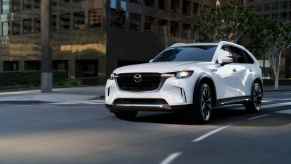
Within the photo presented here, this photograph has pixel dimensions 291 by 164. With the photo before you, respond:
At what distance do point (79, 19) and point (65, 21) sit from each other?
6.05ft

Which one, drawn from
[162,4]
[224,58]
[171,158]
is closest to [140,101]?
[224,58]

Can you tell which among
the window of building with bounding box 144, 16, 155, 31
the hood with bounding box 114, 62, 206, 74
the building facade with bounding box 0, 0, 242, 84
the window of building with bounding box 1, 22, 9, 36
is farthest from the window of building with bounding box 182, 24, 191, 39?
the hood with bounding box 114, 62, 206, 74

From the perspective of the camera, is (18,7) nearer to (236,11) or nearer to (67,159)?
(236,11)

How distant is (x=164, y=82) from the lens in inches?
453

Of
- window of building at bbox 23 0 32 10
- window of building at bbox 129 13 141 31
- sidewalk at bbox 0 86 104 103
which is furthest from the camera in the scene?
window of building at bbox 23 0 32 10

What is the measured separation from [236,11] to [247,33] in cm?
259

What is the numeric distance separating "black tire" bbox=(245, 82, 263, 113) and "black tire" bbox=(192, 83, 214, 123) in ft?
8.43

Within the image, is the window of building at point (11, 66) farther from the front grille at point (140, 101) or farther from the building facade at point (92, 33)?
the front grille at point (140, 101)

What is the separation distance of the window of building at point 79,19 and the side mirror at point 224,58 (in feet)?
123

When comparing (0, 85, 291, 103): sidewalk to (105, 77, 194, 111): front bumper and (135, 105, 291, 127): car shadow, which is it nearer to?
(135, 105, 291, 127): car shadow

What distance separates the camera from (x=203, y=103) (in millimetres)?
12055

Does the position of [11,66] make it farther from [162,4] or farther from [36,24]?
[162,4]

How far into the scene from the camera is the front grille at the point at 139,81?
38.0 feet

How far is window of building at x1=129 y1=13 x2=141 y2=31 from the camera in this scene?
169 feet
